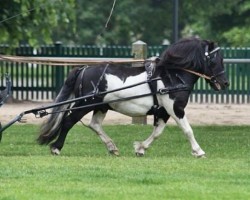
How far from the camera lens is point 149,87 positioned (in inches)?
589

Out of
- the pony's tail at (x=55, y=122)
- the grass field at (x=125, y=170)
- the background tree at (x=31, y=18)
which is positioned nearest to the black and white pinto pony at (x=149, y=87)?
the pony's tail at (x=55, y=122)

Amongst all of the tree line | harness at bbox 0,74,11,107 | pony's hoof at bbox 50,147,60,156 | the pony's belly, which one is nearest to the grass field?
pony's hoof at bbox 50,147,60,156

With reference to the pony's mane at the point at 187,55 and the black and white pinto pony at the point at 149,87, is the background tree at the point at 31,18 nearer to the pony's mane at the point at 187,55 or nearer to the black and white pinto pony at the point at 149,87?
the black and white pinto pony at the point at 149,87

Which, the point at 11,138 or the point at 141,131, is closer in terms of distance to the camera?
the point at 11,138

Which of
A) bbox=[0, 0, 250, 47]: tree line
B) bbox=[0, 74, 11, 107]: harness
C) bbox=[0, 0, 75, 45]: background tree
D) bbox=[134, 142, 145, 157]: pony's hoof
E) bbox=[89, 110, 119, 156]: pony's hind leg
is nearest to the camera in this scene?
bbox=[0, 74, 11, 107]: harness

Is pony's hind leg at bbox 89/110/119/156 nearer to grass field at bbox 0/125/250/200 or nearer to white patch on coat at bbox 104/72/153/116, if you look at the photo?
grass field at bbox 0/125/250/200

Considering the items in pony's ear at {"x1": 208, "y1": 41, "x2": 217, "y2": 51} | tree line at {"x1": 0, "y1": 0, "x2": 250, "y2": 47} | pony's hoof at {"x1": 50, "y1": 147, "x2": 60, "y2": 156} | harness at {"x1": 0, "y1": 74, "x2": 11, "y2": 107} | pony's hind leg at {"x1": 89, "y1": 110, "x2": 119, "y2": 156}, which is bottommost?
tree line at {"x1": 0, "y1": 0, "x2": 250, "y2": 47}

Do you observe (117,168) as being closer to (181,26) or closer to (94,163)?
(94,163)

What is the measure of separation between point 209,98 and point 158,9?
24.2 metres

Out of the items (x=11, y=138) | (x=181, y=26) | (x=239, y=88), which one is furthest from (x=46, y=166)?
(x=181, y=26)

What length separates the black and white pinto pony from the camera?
48.9 ft

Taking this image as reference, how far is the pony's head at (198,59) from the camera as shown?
14914 millimetres

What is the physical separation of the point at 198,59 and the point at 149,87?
2.62ft

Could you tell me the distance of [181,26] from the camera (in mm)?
56125
